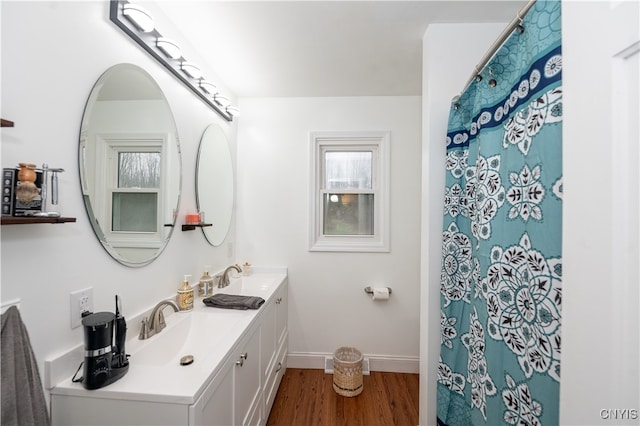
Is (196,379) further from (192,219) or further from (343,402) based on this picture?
(343,402)

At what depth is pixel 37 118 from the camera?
772 millimetres

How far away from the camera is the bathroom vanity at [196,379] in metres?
0.79

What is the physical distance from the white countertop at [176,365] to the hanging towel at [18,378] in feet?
0.29

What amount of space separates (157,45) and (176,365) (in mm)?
1443

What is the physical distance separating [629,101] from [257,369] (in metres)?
1.75

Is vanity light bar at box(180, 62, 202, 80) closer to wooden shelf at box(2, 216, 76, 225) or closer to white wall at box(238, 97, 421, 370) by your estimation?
white wall at box(238, 97, 421, 370)

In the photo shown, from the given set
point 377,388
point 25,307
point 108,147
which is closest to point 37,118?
point 108,147

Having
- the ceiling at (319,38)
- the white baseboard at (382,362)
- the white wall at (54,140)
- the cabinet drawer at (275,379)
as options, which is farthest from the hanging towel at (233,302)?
the ceiling at (319,38)

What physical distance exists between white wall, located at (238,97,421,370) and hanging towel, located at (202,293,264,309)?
0.81m

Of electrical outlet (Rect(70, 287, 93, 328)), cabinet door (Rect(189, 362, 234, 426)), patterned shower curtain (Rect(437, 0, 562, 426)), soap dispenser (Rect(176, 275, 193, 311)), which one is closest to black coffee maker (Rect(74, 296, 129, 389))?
electrical outlet (Rect(70, 287, 93, 328))

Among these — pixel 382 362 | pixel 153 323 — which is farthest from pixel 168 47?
pixel 382 362

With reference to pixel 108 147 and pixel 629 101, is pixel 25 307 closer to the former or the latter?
pixel 108 147

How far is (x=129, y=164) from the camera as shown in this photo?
114 cm

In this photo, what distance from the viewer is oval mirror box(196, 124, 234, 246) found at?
1754mm
